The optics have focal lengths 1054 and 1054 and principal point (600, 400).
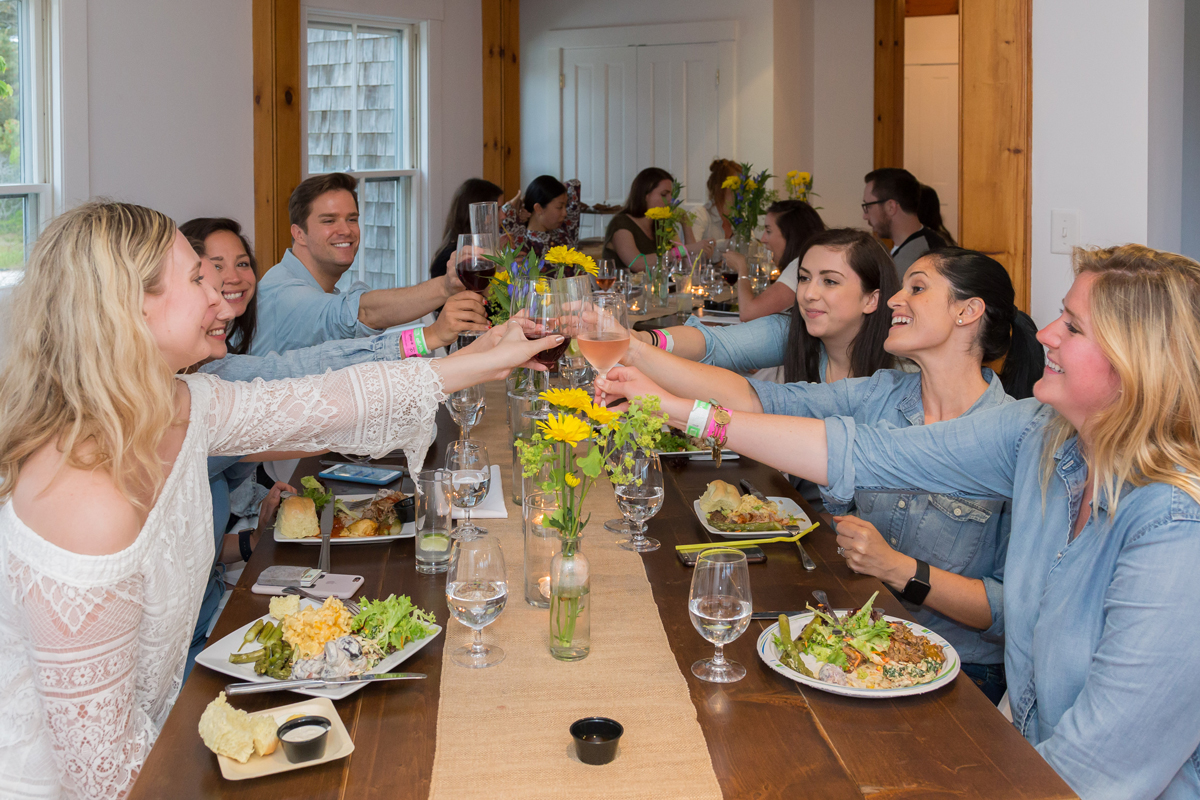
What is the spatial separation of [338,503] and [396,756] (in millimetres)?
888

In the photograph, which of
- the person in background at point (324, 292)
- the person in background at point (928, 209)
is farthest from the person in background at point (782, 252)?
the person in background at point (324, 292)

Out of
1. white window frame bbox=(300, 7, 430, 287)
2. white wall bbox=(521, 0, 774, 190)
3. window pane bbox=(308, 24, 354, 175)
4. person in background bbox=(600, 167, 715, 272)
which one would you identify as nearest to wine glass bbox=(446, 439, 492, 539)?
window pane bbox=(308, 24, 354, 175)

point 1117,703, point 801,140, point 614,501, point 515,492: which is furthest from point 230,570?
point 801,140

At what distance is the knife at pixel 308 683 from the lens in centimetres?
129

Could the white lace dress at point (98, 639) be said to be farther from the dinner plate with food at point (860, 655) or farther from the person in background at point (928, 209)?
the person in background at point (928, 209)

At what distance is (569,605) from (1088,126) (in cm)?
249

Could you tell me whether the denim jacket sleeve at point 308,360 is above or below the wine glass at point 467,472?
above

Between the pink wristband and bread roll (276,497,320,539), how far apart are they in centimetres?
72

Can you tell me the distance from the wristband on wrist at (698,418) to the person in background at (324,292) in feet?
3.91

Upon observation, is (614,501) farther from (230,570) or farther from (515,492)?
(230,570)

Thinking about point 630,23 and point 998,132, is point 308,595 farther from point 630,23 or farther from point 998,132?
point 630,23

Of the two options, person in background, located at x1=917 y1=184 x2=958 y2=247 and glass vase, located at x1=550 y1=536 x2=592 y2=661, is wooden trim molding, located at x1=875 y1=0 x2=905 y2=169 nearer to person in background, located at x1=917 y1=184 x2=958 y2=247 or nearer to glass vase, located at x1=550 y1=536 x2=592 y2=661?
person in background, located at x1=917 y1=184 x2=958 y2=247

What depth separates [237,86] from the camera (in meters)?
5.15

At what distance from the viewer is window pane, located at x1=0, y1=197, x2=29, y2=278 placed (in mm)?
4059
